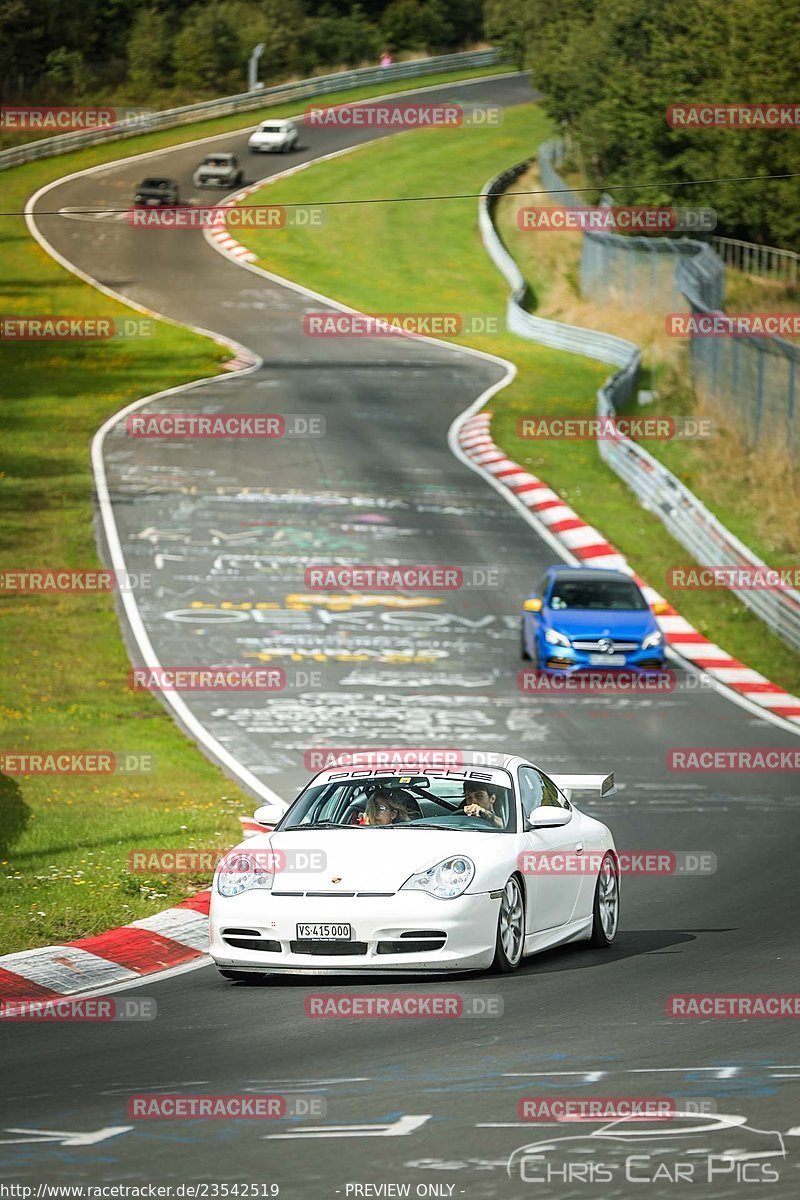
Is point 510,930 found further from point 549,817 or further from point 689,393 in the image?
point 689,393

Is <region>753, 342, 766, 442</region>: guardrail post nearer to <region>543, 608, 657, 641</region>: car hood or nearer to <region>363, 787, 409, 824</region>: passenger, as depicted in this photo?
<region>543, 608, 657, 641</region>: car hood

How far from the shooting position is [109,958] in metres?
12.2

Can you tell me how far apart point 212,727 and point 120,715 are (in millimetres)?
1214

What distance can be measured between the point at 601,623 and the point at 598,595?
1.06 meters

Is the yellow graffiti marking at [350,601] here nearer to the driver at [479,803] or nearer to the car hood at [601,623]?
the car hood at [601,623]

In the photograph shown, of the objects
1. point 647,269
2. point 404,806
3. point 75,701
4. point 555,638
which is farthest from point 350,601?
point 647,269

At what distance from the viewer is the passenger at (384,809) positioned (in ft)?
38.8

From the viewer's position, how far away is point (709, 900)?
46.7ft

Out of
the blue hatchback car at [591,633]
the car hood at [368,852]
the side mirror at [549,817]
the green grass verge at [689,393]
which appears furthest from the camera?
the green grass verge at [689,393]

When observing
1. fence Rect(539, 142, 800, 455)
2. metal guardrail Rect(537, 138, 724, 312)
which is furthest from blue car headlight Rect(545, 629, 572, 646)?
metal guardrail Rect(537, 138, 724, 312)

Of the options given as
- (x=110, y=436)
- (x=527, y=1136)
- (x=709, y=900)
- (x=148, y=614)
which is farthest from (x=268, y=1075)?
(x=110, y=436)

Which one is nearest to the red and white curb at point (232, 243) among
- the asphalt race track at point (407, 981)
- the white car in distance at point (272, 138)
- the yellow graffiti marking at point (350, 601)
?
the white car in distance at point (272, 138)

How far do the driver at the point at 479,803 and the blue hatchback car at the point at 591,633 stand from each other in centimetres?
1494

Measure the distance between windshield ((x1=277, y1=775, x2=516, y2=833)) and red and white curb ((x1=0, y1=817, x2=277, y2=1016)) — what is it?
1233 millimetres
